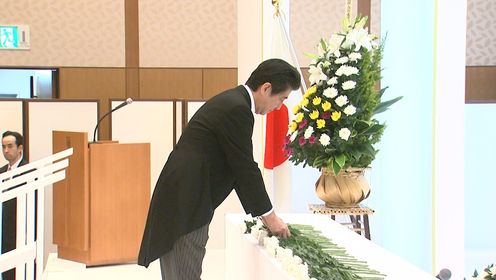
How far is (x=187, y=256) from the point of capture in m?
A: 2.41

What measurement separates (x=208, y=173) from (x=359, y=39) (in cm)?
113

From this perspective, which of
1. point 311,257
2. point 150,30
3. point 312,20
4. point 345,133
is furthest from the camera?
point 150,30

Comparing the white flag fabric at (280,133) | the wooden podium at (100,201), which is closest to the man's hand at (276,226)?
the white flag fabric at (280,133)

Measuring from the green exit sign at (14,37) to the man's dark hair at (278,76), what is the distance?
678 cm

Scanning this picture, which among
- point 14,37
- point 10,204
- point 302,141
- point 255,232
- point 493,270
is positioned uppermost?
point 14,37

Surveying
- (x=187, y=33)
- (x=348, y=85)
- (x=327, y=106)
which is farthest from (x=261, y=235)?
(x=187, y=33)

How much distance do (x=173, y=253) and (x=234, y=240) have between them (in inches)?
27.9

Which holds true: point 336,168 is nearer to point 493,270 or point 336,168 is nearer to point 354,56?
point 354,56

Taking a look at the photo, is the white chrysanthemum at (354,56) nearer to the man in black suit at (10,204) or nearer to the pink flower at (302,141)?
the pink flower at (302,141)

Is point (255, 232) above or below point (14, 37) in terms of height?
below

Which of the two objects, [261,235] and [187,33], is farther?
[187,33]

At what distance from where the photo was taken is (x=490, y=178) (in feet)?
17.1

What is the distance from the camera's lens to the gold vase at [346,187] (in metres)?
3.07

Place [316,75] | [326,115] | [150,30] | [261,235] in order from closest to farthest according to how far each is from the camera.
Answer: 1. [261,235]
2. [326,115]
3. [316,75]
4. [150,30]
